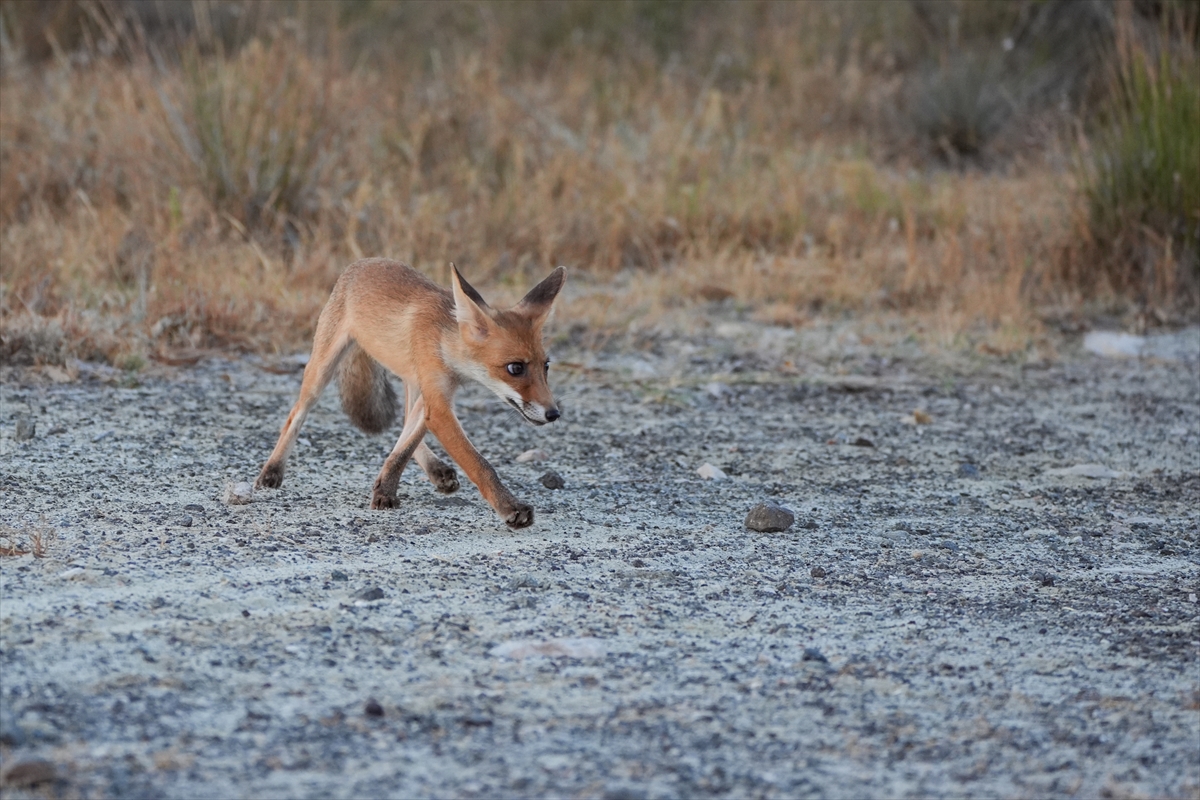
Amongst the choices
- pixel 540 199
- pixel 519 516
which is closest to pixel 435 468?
pixel 519 516

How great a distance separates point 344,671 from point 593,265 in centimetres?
548

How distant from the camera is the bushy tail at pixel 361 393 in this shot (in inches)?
182

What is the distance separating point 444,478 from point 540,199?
4.28 m

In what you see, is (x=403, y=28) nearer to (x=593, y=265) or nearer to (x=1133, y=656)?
(x=593, y=265)

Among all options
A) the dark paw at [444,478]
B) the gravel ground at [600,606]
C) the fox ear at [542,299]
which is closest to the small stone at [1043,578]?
the gravel ground at [600,606]

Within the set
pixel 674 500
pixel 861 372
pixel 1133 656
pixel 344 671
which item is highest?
pixel 344 671

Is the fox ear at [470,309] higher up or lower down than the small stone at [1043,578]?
higher up

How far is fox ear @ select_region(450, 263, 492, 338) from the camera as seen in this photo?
3992mm

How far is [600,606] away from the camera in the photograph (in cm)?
346

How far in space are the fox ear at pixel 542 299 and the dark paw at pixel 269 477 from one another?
3.09ft

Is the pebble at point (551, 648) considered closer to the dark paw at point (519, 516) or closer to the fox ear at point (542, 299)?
the dark paw at point (519, 516)

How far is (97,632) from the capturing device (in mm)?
3061

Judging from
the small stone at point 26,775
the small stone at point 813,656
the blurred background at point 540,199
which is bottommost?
the blurred background at point 540,199

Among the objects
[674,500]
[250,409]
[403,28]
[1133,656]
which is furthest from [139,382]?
[403,28]
